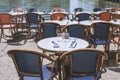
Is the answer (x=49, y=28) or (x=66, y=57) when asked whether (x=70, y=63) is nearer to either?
(x=66, y=57)

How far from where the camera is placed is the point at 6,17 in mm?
7598

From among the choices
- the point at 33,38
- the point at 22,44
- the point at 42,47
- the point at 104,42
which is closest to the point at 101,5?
the point at 33,38

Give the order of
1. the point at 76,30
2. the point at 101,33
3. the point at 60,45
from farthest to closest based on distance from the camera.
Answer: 1. the point at 101,33
2. the point at 76,30
3. the point at 60,45

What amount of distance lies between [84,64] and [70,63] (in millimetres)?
175

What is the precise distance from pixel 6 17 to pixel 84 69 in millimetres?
4801

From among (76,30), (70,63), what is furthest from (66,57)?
(76,30)

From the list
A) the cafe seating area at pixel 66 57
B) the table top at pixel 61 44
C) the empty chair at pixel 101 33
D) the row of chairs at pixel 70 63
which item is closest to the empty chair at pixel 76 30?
the cafe seating area at pixel 66 57

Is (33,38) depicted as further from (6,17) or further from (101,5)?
(101,5)

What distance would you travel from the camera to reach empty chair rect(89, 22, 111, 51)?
209 inches

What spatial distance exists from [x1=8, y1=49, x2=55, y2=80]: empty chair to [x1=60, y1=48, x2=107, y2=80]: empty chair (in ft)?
0.76

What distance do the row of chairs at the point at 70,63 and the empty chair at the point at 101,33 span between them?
203 cm

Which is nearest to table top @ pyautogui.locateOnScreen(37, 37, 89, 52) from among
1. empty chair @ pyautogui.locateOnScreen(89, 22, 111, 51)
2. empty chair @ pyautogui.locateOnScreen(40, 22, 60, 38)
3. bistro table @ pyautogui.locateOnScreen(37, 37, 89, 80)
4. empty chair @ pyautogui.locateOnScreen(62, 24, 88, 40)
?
bistro table @ pyautogui.locateOnScreen(37, 37, 89, 80)

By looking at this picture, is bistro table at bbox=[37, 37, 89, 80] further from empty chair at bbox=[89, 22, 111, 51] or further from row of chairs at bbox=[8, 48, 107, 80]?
empty chair at bbox=[89, 22, 111, 51]

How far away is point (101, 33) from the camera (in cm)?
541
